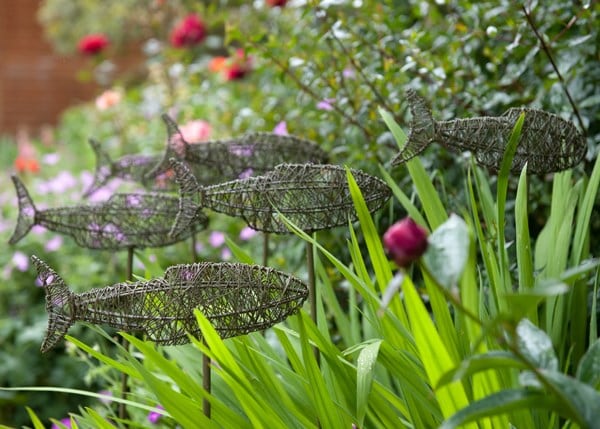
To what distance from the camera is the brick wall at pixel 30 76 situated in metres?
8.16

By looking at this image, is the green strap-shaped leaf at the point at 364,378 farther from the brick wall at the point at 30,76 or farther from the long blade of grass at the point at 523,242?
the brick wall at the point at 30,76

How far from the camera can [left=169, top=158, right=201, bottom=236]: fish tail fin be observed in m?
1.21

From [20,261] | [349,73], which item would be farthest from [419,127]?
[20,261]

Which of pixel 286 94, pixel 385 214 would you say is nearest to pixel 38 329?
pixel 286 94

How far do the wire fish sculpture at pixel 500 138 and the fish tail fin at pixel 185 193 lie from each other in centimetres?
31

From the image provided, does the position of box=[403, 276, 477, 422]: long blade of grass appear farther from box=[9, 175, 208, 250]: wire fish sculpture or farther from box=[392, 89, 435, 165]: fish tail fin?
box=[9, 175, 208, 250]: wire fish sculpture

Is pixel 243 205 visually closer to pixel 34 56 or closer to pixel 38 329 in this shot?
pixel 38 329

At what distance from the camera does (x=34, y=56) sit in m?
8.35

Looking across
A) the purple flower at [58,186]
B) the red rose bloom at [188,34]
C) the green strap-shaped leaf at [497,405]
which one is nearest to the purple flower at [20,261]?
the purple flower at [58,186]

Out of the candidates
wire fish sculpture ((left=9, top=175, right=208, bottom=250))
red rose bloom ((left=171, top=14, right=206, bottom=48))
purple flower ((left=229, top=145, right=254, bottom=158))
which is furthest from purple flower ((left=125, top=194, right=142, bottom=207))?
red rose bloom ((left=171, top=14, right=206, bottom=48))

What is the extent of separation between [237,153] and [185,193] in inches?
17.8

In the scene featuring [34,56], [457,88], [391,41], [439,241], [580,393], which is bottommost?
[580,393]

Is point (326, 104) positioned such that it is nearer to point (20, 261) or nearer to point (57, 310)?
point (57, 310)

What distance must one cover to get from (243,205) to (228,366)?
0.27m
